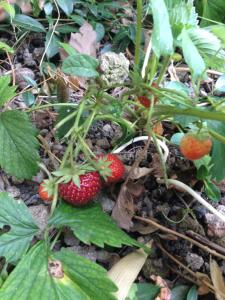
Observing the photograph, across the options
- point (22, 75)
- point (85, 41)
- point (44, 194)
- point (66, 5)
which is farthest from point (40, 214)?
point (66, 5)

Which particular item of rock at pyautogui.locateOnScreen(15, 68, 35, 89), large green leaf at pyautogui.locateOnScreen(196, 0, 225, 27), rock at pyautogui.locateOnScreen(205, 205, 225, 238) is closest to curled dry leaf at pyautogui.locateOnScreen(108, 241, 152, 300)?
rock at pyautogui.locateOnScreen(205, 205, 225, 238)

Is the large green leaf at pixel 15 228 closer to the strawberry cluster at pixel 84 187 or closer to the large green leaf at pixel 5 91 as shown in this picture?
the strawberry cluster at pixel 84 187

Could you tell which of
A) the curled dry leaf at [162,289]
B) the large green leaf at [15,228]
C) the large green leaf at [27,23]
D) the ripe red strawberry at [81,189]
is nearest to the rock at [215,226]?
the curled dry leaf at [162,289]

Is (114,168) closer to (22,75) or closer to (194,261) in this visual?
(194,261)

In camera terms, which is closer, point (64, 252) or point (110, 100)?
point (64, 252)

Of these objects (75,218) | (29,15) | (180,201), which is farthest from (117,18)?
(75,218)

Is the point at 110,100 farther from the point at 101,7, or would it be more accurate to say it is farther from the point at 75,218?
the point at 101,7

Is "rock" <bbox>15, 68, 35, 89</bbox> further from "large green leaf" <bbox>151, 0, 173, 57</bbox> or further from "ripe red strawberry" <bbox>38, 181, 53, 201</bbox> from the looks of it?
"large green leaf" <bbox>151, 0, 173, 57</bbox>
